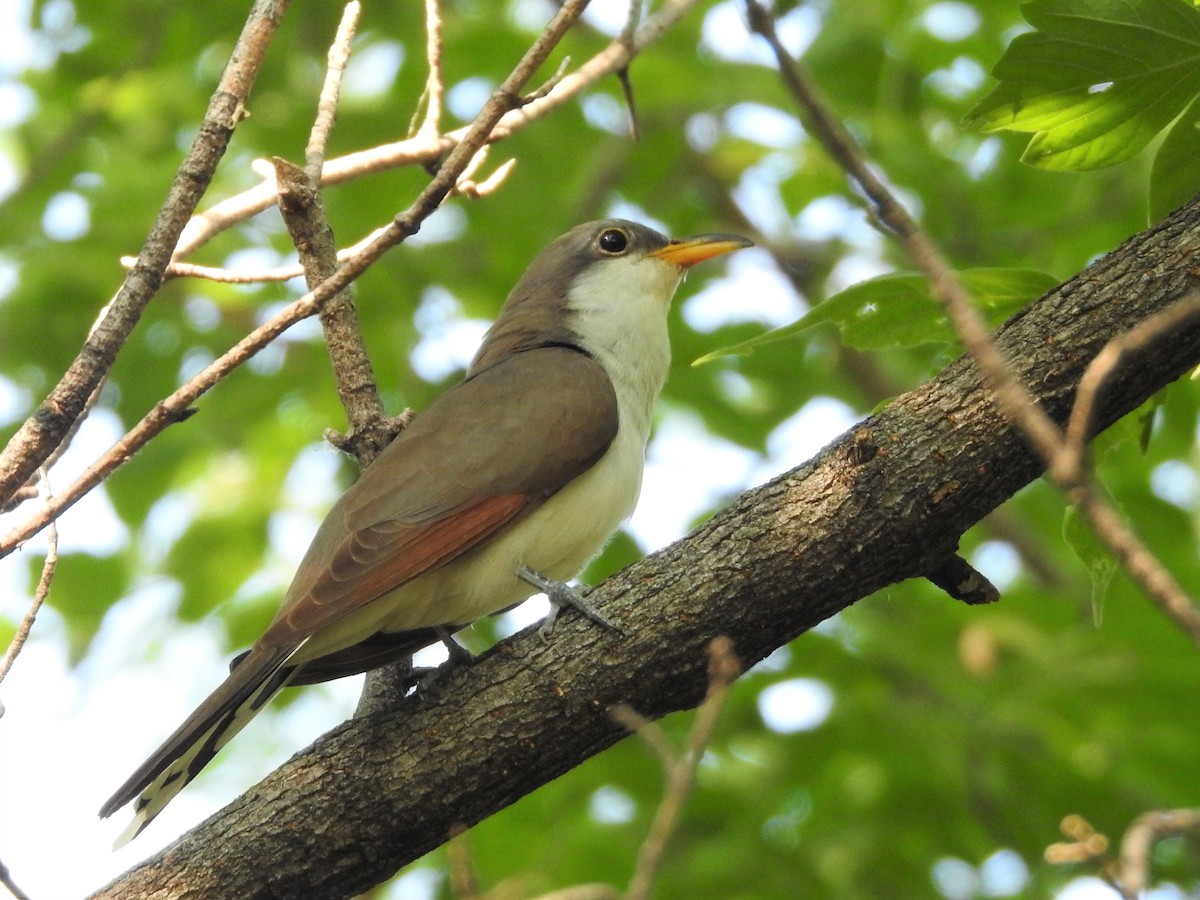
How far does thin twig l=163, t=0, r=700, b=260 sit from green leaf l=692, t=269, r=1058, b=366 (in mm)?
1434

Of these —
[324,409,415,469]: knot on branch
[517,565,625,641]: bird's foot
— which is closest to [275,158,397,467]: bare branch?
[324,409,415,469]: knot on branch

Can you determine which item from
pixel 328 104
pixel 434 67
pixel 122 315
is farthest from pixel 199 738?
pixel 434 67

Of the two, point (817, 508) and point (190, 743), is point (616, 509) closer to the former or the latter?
point (817, 508)

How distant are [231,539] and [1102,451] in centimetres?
552

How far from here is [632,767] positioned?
658 cm

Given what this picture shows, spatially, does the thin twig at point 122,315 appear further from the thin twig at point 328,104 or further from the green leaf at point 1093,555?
the green leaf at point 1093,555

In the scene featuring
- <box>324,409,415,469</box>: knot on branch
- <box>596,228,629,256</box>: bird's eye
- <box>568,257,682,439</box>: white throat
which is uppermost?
<box>596,228,629,256</box>: bird's eye

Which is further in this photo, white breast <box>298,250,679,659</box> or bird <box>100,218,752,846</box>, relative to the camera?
white breast <box>298,250,679,659</box>

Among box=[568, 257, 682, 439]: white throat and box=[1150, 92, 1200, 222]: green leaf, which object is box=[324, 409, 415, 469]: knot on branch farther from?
box=[1150, 92, 1200, 222]: green leaf

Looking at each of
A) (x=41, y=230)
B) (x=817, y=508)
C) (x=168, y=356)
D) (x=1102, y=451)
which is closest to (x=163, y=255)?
(x=817, y=508)

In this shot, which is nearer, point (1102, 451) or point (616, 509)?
point (1102, 451)

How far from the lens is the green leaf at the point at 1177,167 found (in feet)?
12.6

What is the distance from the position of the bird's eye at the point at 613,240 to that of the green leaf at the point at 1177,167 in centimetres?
317

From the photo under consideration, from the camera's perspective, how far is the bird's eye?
6715 millimetres
